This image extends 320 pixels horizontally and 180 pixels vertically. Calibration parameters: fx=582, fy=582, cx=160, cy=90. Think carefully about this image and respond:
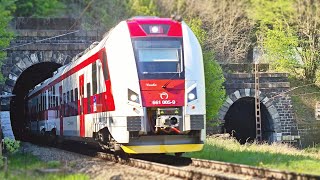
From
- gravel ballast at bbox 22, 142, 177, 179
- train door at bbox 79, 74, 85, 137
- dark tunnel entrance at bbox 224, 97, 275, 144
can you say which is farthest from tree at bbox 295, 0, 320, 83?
gravel ballast at bbox 22, 142, 177, 179

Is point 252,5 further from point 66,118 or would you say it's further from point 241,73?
point 66,118

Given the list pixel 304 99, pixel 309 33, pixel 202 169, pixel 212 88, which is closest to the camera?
pixel 202 169

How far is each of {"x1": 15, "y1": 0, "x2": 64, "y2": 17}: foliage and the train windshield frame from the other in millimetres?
32152

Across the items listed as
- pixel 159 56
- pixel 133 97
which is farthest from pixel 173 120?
pixel 159 56

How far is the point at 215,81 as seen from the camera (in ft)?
98.1

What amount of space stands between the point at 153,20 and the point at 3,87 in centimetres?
1958

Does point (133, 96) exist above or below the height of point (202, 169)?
above

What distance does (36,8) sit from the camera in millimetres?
45969

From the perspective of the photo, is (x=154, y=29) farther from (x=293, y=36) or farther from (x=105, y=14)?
(x=105, y=14)

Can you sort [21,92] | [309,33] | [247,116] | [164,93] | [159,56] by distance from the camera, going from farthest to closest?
1. [21,92]
2. [309,33]
3. [247,116]
4. [159,56]
5. [164,93]

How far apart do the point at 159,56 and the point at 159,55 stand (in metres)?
0.03

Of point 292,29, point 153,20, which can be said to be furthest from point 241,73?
point 153,20

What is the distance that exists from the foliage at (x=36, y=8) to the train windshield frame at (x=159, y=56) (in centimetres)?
3215

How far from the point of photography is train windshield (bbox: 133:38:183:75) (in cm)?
1394
